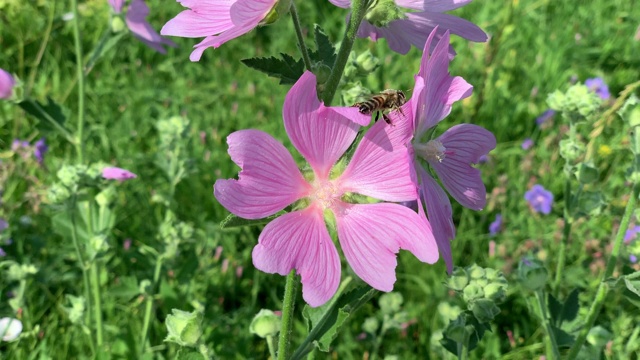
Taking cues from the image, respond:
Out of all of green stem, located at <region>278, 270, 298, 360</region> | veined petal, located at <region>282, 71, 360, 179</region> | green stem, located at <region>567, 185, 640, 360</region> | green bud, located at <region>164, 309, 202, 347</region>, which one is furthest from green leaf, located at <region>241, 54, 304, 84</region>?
green stem, located at <region>567, 185, 640, 360</region>

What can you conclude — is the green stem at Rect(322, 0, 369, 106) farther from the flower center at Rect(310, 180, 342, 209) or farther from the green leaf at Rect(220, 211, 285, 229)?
the green leaf at Rect(220, 211, 285, 229)

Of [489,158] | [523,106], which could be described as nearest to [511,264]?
[489,158]

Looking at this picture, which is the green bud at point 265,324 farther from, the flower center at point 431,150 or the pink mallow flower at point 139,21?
the pink mallow flower at point 139,21

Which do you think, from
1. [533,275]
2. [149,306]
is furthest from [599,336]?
[149,306]

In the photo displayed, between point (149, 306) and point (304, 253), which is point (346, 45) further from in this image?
point (149, 306)

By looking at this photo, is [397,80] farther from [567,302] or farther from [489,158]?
[567,302]
